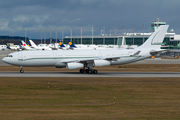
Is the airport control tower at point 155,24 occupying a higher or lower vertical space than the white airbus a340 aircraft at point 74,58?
higher

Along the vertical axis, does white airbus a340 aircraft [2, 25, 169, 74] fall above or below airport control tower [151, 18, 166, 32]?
below

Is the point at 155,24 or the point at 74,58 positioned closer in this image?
the point at 74,58

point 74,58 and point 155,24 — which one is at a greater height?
point 155,24

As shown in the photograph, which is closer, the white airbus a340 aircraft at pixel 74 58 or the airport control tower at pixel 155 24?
the white airbus a340 aircraft at pixel 74 58

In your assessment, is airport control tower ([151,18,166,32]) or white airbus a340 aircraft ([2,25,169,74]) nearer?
white airbus a340 aircraft ([2,25,169,74])
